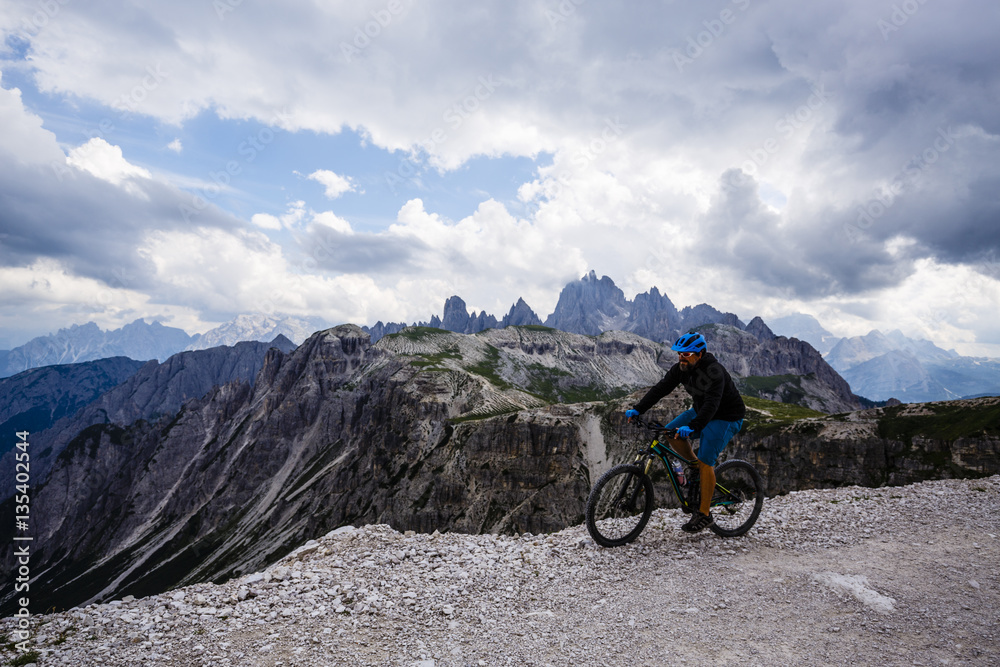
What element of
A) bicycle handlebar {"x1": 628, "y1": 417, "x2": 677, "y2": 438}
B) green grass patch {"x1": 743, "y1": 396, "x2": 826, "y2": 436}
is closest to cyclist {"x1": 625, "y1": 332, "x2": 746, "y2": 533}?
bicycle handlebar {"x1": 628, "y1": 417, "x2": 677, "y2": 438}

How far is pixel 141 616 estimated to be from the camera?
8.59 m

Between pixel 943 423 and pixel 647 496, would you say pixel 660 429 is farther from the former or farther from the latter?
pixel 943 423

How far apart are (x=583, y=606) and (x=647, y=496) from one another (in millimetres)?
3511

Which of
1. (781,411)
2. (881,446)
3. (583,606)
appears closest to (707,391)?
(583,606)

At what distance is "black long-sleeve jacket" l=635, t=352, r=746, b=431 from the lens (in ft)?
35.3

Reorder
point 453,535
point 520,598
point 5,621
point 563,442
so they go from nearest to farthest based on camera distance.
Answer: point 5,621 < point 520,598 < point 453,535 < point 563,442

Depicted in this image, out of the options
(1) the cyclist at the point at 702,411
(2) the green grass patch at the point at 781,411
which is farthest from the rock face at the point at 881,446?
(1) the cyclist at the point at 702,411

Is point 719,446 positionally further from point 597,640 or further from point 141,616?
point 141,616

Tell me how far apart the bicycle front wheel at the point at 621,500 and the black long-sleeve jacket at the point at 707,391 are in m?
1.71

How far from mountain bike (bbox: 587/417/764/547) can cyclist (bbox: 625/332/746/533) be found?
11.1 inches

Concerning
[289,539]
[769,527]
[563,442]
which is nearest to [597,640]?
[769,527]

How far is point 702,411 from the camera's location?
10.8 m

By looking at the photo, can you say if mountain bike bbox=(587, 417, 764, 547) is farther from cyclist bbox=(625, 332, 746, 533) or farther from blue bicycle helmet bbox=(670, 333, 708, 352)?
blue bicycle helmet bbox=(670, 333, 708, 352)

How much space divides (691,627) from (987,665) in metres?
4.25
